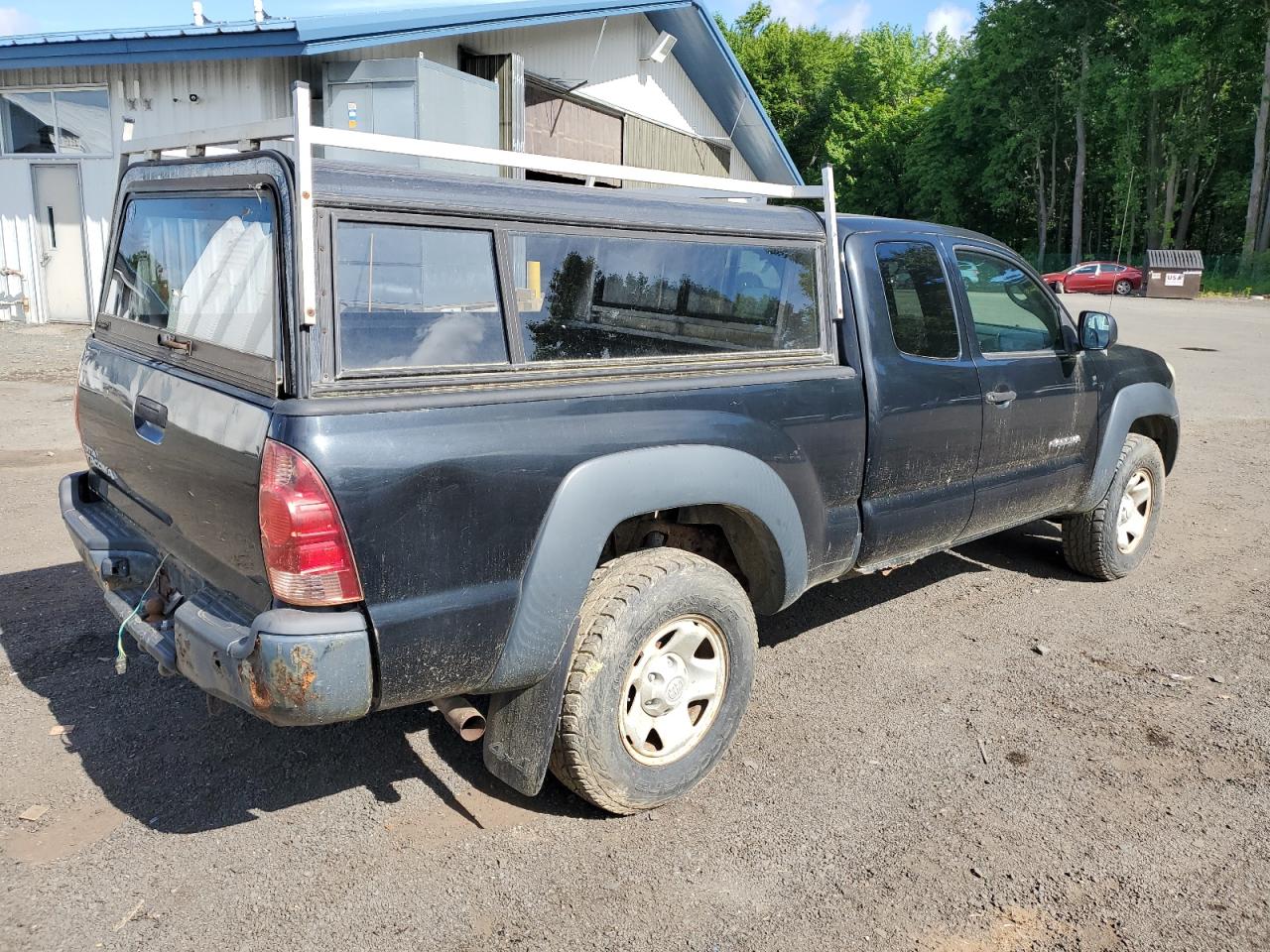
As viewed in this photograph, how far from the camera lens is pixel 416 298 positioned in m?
2.84

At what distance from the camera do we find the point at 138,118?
1301 cm

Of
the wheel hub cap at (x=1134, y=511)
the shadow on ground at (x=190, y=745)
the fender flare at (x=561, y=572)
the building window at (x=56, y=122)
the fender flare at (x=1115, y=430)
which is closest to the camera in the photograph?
the fender flare at (x=561, y=572)

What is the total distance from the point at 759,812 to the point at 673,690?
A: 1.63ft

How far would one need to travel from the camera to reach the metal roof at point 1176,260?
1342 inches

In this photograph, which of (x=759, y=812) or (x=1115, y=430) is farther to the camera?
(x=1115, y=430)

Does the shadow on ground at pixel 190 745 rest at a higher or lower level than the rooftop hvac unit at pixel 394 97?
lower

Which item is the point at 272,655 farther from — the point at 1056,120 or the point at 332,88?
the point at 1056,120

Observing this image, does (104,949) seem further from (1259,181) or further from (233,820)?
(1259,181)

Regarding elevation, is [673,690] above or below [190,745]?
above

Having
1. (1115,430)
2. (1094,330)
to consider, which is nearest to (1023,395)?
(1094,330)

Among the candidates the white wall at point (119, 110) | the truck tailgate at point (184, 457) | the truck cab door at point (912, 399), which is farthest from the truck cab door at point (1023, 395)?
the white wall at point (119, 110)

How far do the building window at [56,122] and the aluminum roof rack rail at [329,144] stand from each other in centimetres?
1127

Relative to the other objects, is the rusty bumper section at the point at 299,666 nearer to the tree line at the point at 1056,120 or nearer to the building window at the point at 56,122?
the building window at the point at 56,122

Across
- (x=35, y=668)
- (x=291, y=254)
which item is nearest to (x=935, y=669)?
(x=291, y=254)
